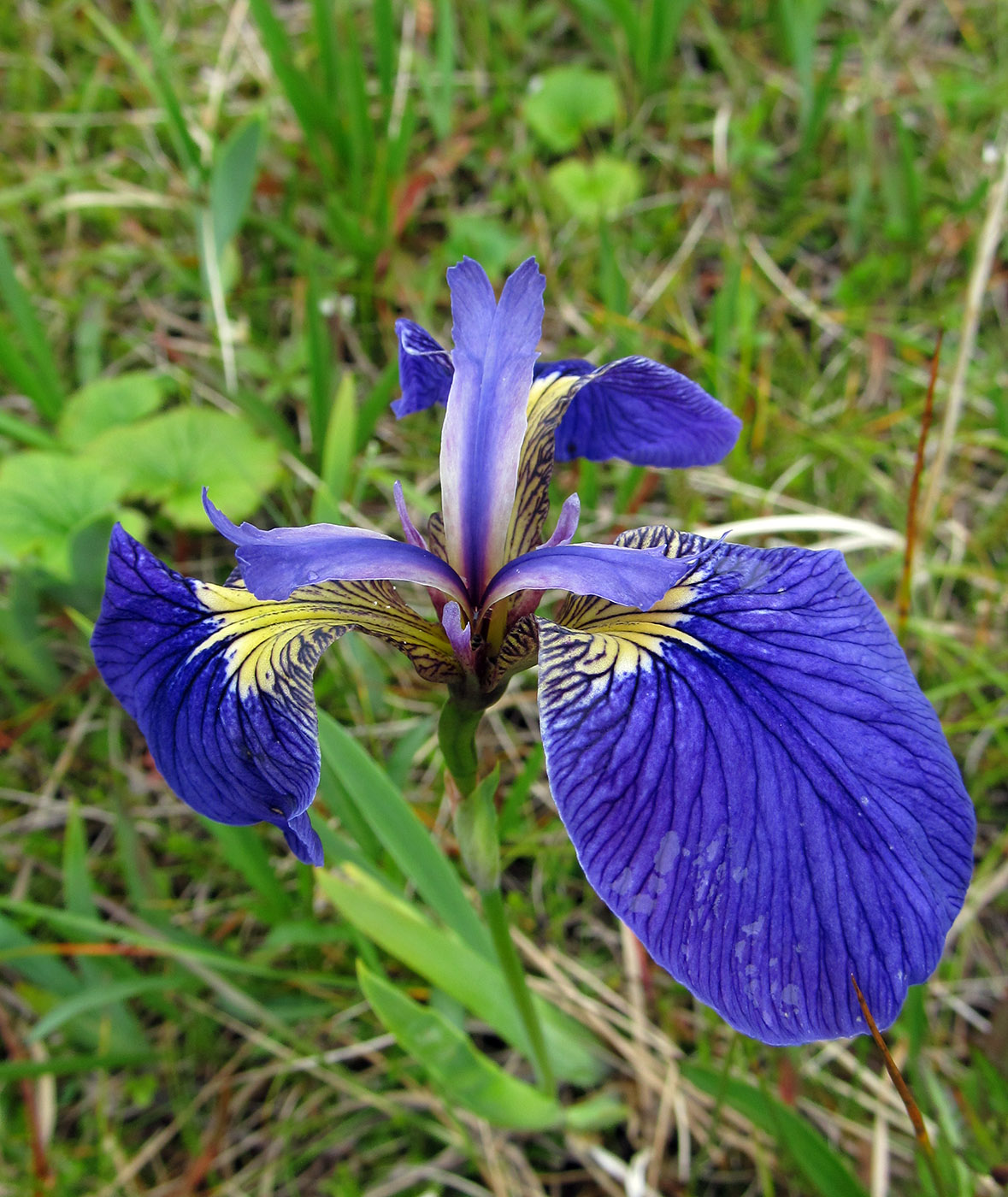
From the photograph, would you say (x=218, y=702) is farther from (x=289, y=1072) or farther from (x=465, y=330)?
(x=289, y=1072)

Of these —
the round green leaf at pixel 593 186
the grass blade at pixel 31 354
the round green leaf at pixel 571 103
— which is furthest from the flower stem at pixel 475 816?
the round green leaf at pixel 571 103

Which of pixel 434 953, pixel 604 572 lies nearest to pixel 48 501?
pixel 434 953

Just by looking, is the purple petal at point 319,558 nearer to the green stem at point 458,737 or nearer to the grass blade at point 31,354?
the green stem at point 458,737

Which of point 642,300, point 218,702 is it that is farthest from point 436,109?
point 218,702

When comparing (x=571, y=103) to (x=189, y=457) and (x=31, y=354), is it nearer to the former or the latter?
(x=189, y=457)

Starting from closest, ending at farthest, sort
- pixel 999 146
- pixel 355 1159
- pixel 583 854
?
pixel 583 854 → pixel 355 1159 → pixel 999 146

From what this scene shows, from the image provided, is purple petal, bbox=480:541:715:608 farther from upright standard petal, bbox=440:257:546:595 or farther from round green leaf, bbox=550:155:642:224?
round green leaf, bbox=550:155:642:224
